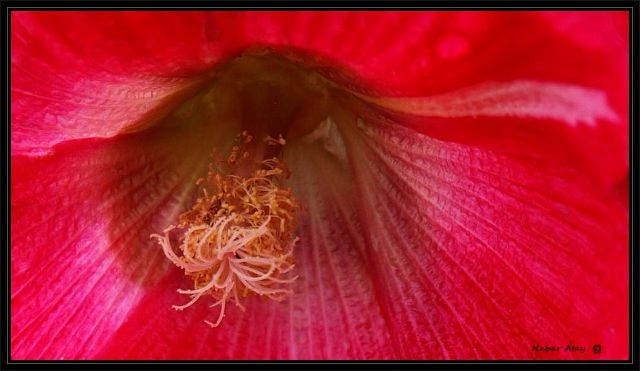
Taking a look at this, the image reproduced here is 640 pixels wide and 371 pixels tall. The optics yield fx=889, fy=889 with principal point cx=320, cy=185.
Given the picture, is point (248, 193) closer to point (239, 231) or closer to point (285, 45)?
point (239, 231)

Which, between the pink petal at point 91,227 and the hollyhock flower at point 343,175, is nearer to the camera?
the hollyhock flower at point 343,175

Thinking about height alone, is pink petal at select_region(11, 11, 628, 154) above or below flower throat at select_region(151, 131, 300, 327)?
above

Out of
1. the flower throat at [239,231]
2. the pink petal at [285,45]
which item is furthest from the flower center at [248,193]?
the pink petal at [285,45]

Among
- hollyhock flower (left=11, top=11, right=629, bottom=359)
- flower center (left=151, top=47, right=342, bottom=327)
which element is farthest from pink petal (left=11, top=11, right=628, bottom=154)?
flower center (left=151, top=47, right=342, bottom=327)

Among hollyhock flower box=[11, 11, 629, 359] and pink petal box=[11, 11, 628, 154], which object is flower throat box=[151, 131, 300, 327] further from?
pink petal box=[11, 11, 628, 154]

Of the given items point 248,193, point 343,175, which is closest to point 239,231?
point 248,193

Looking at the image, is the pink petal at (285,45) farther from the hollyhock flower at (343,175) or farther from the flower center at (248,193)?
the flower center at (248,193)

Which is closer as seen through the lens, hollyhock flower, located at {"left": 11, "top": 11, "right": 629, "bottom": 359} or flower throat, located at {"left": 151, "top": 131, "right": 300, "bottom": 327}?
hollyhock flower, located at {"left": 11, "top": 11, "right": 629, "bottom": 359}

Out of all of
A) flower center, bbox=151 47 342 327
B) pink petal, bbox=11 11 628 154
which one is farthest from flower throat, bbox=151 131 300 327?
pink petal, bbox=11 11 628 154
